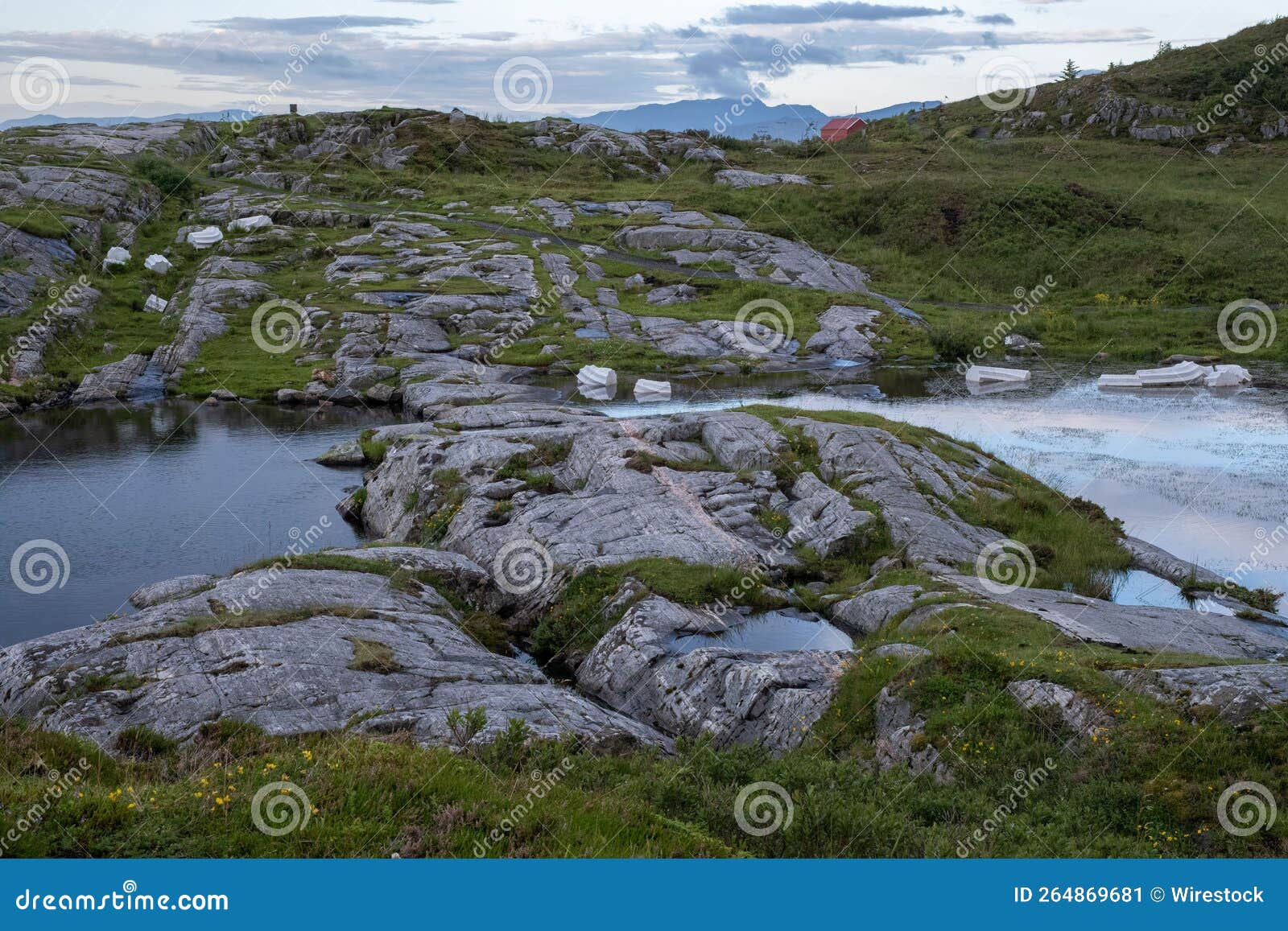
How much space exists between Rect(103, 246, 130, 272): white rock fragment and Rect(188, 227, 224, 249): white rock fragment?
6.88m

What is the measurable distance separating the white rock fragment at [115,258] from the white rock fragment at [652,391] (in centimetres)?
5500

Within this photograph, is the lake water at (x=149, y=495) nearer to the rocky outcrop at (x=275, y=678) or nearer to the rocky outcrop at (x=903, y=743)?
the rocky outcrop at (x=275, y=678)

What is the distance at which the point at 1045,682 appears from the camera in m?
19.3

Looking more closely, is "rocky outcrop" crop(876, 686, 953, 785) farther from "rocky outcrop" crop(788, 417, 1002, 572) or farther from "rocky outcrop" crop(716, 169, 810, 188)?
"rocky outcrop" crop(716, 169, 810, 188)

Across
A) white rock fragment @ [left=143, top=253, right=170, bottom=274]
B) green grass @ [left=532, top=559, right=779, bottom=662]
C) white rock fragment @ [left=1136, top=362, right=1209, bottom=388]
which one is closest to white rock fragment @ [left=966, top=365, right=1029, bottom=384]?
white rock fragment @ [left=1136, top=362, right=1209, bottom=388]

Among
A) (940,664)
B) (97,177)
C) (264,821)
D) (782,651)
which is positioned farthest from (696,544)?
(97,177)

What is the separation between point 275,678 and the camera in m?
19.8

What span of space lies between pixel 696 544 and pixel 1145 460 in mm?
27692

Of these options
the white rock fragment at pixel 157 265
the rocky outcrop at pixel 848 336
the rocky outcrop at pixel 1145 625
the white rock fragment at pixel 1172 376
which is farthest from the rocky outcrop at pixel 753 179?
the rocky outcrop at pixel 1145 625

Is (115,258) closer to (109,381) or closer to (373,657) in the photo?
(109,381)

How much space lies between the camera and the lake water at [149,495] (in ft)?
111

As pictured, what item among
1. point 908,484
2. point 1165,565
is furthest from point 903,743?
point 1165,565

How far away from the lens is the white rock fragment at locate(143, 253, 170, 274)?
88688 mm

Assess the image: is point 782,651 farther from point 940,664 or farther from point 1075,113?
point 1075,113
